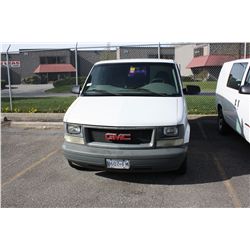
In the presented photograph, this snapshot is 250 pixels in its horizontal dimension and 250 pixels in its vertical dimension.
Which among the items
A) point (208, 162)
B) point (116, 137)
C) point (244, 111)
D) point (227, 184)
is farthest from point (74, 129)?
point (244, 111)

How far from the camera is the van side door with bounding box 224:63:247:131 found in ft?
23.0

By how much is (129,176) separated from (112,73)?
207 centimetres

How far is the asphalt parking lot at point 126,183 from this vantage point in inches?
178

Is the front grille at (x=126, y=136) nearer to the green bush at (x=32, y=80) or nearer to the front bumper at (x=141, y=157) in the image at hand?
the front bumper at (x=141, y=157)

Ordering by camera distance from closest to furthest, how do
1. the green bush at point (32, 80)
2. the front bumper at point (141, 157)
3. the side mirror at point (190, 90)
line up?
the front bumper at point (141, 157), the side mirror at point (190, 90), the green bush at point (32, 80)

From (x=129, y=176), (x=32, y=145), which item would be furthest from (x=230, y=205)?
(x=32, y=145)

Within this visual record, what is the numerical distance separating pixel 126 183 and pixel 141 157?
2.30ft

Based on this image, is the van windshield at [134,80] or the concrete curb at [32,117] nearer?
the van windshield at [134,80]

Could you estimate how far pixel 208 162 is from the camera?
243 inches

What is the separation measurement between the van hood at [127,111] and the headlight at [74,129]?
8cm

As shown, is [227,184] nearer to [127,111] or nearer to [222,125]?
[127,111]

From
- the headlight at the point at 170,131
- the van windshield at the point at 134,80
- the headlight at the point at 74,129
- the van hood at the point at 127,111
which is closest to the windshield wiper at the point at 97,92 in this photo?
the van windshield at the point at 134,80

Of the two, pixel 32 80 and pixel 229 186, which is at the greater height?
pixel 229 186

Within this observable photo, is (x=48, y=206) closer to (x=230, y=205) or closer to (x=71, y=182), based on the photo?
(x=71, y=182)
